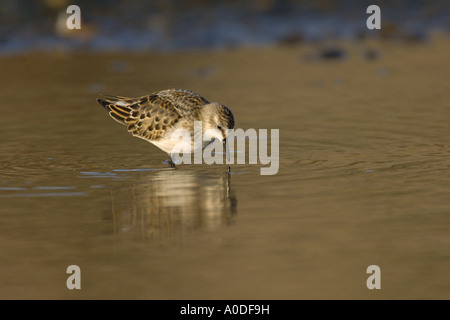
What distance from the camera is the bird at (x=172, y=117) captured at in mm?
10023

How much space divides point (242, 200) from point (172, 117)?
2370mm

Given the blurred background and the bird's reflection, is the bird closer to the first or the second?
the bird's reflection

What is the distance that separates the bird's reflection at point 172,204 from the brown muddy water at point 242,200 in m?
0.02

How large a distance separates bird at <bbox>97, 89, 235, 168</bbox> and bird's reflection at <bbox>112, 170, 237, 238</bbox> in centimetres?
60

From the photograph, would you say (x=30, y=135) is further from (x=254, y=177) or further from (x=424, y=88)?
(x=424, y=88)

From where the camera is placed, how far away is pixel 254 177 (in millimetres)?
9430

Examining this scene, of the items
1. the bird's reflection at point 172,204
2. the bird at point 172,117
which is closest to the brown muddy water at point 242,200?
the bird's reflection at point 172,204

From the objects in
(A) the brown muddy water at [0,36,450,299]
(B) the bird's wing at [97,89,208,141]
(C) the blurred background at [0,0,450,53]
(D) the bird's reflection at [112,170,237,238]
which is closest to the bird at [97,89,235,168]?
(B) the bird's wing at [97,89,208,141]

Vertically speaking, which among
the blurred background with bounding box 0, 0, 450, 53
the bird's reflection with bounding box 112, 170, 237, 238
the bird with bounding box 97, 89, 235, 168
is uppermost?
the blurred background with bounding box 0, 0, 450, 53

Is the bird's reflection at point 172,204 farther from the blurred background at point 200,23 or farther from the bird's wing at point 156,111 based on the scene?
the blurred background at point 200,23

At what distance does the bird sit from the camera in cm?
1002

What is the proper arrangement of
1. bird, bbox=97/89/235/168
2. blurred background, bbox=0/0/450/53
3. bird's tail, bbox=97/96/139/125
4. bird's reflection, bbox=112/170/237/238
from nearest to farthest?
1. bird's reflection, bbox=112/170/237/238
2. bird, bbox=97/89/235/168
3. bird's tail, bbox=97/96/139/125
4. blurred background, bbox=0/0/450/53

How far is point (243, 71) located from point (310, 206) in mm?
9295

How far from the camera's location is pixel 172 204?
27.4 ft
